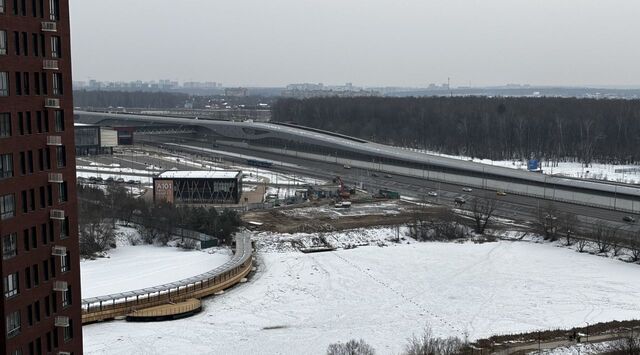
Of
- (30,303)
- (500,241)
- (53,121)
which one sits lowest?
(500,241)

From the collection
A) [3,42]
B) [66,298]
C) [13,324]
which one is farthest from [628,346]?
[3,42]

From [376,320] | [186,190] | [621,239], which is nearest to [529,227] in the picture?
[621,239]

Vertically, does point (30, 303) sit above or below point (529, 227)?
above

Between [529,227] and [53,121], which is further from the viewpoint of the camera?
[529,227]

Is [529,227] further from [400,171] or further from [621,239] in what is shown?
[400,171]

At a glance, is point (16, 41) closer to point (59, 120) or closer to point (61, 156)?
point (59, 120)

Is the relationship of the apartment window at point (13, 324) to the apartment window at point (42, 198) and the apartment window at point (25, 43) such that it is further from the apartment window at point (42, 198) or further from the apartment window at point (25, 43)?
the apartment window at point (25, 43)
